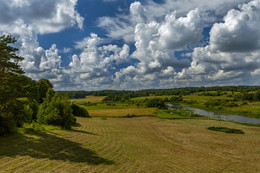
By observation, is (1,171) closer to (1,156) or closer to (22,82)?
Result: (1,156)

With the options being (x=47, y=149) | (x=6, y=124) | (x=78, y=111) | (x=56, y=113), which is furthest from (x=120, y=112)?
(x=47, y=149)

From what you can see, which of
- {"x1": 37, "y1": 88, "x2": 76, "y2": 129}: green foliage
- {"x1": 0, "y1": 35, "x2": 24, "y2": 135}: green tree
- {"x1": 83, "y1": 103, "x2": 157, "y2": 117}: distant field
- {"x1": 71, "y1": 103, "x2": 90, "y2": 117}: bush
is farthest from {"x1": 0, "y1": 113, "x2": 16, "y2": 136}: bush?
{"x1": 83, "y1": 103, "x2": 157, "y2": 117}: distant field

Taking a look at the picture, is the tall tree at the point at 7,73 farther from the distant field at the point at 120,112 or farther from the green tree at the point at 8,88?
the distant field at the point at 120,112

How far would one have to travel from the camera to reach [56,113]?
27.3 m

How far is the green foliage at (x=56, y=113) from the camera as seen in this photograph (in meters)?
27.3

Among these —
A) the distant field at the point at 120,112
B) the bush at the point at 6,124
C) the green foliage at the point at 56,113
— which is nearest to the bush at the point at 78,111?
the distant field at the point at 120,112

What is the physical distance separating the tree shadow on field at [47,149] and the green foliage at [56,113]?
824 cm

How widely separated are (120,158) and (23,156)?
8.91 meters

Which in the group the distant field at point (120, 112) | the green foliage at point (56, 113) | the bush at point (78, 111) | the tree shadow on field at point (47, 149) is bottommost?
the distant field at point (120, 112)

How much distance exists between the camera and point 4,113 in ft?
53.4

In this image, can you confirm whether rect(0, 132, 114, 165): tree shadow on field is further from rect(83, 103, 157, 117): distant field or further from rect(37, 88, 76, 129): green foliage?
rect(83, 103, 157, 117): distant field

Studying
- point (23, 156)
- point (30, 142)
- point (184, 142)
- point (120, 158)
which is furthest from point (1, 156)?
point (184, 142)

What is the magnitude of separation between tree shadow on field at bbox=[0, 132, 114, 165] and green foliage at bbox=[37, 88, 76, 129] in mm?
8243

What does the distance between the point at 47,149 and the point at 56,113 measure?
12.5 meters
